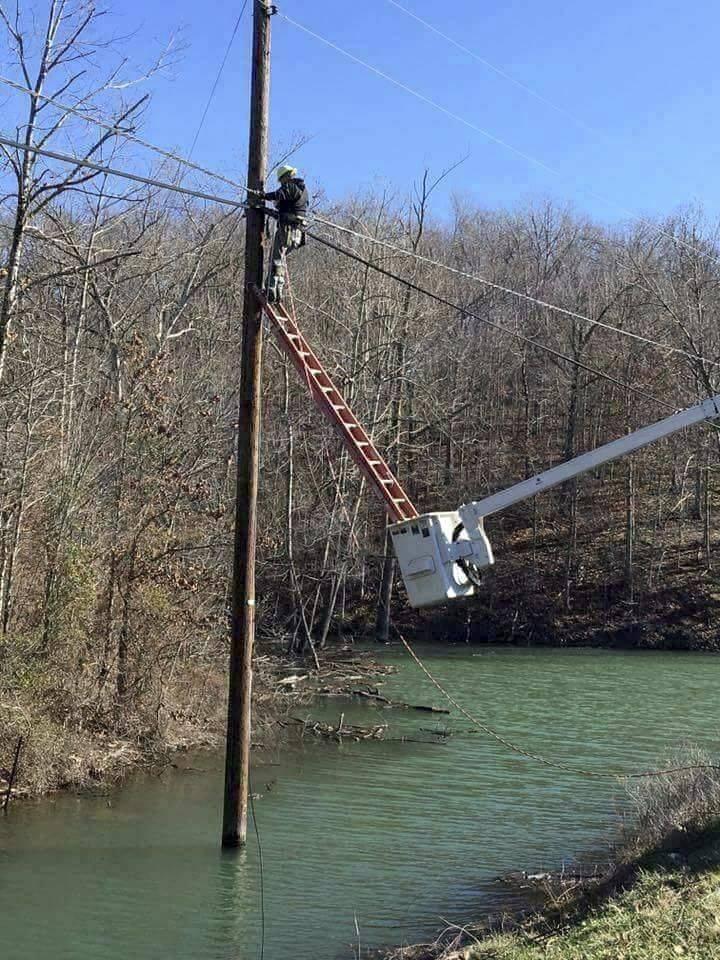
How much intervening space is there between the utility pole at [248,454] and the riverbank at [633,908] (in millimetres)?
3212

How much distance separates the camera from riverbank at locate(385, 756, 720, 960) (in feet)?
23.2

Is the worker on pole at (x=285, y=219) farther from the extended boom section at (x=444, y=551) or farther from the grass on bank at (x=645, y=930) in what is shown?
the grass on bank at (x=645, y=930)

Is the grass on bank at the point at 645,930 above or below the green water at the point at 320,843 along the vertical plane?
above

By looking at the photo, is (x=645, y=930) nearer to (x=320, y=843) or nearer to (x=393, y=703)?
(x=320, y=843)

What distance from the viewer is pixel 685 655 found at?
36156 mm

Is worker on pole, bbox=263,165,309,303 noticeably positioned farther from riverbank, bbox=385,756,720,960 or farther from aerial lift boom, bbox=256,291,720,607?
riverbank, bbox=385,756,720,960

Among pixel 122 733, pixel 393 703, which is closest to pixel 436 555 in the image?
pixel 122 733

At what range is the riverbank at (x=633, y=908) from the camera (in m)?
7.09

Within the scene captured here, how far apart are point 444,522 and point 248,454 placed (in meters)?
2.96

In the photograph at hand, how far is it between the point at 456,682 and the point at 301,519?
7707 millimetres

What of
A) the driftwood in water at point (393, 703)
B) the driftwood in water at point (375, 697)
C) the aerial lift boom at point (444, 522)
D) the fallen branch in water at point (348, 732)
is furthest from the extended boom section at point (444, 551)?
the driftwood in water at point (375, 697)

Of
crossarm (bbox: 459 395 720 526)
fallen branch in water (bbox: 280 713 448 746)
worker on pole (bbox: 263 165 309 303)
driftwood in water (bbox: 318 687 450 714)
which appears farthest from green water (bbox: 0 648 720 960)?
worker on pole (bbox: 263 165 309 303)

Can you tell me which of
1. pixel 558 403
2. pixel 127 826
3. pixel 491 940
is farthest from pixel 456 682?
pixel 558 403

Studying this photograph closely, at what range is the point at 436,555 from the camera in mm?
9742
